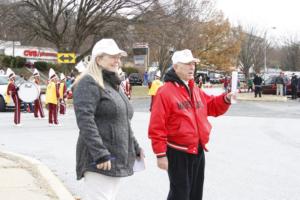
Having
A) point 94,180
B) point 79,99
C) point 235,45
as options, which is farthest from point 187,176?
point 235,45

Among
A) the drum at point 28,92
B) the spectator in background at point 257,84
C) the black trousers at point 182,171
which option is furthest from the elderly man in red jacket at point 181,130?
the spectator in background at point 257,84

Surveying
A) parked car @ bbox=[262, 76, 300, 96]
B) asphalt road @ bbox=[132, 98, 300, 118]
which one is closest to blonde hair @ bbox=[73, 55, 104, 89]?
asphalt road @ bbox=[132, 98, 300, 118]

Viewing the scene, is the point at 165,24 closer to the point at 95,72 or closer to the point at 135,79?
the point at 135,79

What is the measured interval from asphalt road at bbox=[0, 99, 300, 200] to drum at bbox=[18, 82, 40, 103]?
1.09 meters

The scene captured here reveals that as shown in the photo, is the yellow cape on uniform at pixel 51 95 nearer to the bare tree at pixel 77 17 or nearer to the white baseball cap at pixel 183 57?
the white baseball cap at pixel 183 57

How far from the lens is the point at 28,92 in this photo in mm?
18750

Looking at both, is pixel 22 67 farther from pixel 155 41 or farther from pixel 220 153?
pixel 220 153

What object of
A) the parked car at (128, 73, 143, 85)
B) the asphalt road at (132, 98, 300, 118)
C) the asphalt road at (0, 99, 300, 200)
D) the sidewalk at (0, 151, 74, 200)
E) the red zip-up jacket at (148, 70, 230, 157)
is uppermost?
the red zip-up jacket at (148, 70, 230, 157)

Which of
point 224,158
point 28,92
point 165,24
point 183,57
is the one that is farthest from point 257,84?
point 183,57

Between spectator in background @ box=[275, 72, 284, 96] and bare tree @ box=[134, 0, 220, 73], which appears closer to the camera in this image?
spectator in background @ box=[275, 72, 284, 96]

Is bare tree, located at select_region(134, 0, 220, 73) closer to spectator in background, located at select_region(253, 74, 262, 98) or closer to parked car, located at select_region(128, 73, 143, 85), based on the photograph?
spectator in background, located at select_region(253, 74, 262, 98)

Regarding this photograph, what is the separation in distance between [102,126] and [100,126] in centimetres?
2

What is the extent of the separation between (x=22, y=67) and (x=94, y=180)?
2262 inches

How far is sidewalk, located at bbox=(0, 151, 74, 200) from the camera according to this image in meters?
6.74
